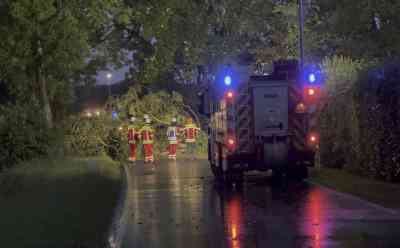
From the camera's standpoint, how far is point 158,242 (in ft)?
38.1

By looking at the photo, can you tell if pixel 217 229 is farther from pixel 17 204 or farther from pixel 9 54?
pixel 9 54

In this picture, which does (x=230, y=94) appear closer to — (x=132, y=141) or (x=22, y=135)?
(x=22, y=135)

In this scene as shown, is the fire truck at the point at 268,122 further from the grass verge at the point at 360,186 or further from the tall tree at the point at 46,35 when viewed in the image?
the tall tree at the point at 46,35

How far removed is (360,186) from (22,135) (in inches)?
463

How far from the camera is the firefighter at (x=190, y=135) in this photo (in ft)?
123

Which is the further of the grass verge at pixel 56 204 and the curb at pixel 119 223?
the curb at pixel 119 223

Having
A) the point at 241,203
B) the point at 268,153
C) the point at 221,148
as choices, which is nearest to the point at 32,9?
the point at 221,148

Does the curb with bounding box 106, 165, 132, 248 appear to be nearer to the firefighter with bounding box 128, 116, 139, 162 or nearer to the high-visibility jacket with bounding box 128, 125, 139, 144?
the firefighter with bounding box 128, 116, 139, 162

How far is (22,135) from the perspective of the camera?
25938mm

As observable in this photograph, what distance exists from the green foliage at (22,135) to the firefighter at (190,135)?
1127cm

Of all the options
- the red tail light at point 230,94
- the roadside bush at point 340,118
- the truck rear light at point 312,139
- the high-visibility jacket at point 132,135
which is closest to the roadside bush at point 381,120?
the roadside bush at point 340,118

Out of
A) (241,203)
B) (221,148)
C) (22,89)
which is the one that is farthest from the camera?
(22,89)

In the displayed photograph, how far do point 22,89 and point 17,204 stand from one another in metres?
17.4

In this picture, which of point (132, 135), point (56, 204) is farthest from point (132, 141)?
point (56, 204)
